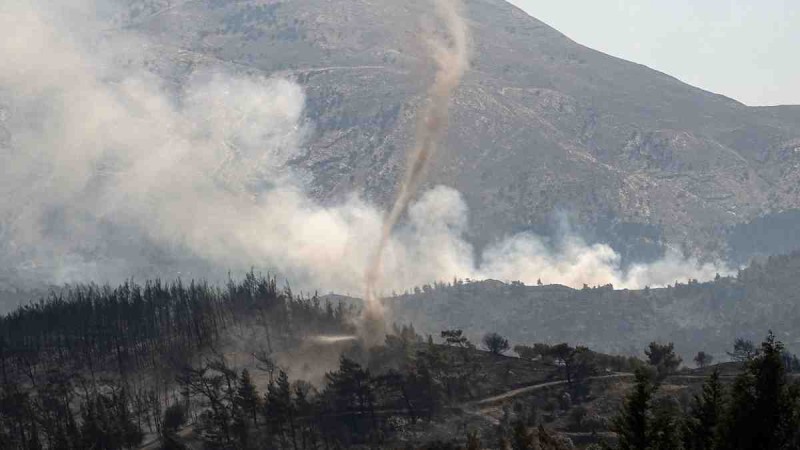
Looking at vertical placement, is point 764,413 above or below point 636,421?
below

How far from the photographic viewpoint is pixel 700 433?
122500 millimetres

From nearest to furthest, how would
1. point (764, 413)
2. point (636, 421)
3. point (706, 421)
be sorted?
point (636, 421) → point (764, 413) → point (706, 421)

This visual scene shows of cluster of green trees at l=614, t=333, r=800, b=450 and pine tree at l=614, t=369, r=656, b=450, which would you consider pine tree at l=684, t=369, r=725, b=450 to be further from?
pine tree at l=614, t=369, r=656, b=450

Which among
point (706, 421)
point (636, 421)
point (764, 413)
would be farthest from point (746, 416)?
point (706, 421)

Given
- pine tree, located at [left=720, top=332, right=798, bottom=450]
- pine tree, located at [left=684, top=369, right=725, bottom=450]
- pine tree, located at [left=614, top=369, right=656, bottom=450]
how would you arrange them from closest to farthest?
pine tree, located at [left=614, top=369, right=656, bottom=450] → pine tree, located at [left=720, top=332, right=798, bottom=450] → pine tree, located at [left=684, top=369, right=725, bottom=450]

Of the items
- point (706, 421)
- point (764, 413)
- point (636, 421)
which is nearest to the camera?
point (636, 421)

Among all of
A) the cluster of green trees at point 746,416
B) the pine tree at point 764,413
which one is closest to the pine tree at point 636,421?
the cluster of green trees at point 746,416

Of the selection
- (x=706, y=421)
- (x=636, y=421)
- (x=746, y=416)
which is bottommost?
(x=706, y=421)

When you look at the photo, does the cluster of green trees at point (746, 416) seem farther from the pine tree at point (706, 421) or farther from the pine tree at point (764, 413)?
the pine tree at point (706, 421)

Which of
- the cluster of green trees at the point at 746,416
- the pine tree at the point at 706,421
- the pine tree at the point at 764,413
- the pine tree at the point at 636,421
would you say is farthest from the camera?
the pine tree at the point at 706,421

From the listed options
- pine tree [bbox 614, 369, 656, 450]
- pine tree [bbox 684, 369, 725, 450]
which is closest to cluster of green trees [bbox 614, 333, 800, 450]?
pine tree [bbox 614, 369, 656, 450]

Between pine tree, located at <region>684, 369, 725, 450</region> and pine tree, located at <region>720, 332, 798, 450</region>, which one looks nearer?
pine tree, located at <region>720, 332, 798, 450</region>

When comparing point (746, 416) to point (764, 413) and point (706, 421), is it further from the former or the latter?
point (706, 421)

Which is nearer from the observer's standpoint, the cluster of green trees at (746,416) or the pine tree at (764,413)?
the cluster of green trees at (746,416)
